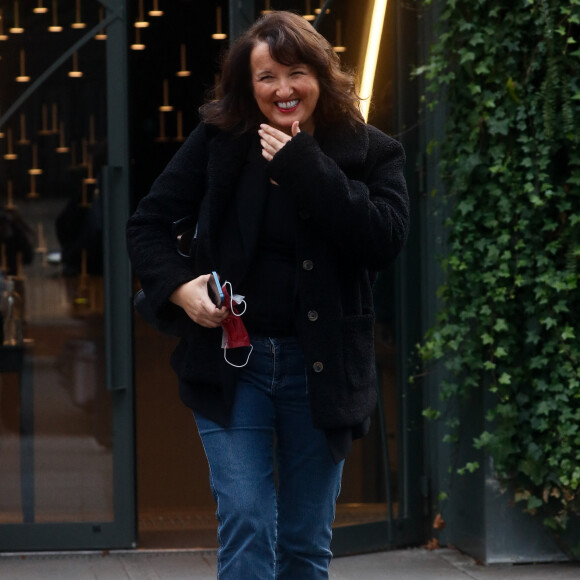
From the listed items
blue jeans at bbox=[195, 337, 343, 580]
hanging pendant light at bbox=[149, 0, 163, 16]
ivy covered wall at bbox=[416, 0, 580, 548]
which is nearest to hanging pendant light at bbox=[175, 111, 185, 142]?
hanging pendant light at bbox=[149, 0, 163, 16]

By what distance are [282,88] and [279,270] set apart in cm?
43

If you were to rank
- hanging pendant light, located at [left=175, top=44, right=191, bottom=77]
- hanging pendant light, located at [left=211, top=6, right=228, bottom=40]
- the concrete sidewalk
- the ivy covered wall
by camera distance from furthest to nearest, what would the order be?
hanging pendant light, located at [left=175, top=44, right=191, bottom=77]
hanging pendant light, located at [left=211, top=6, right=228, bottom=40]
the concrete sidewalk
the ivy covered wall

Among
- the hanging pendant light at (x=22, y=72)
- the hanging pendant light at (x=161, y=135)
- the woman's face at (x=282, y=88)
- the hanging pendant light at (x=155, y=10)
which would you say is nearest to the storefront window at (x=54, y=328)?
the hanging pendant light at (x=22, y=72)

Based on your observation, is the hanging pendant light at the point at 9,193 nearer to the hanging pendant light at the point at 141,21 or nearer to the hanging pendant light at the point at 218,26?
the hanging pendant light at the point at 141,21

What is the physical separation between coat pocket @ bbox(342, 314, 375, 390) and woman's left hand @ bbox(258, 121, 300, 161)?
0.44 m

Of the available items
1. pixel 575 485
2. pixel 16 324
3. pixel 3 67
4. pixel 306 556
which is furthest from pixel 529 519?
pixel 3 67

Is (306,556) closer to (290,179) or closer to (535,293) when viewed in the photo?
(290,179)

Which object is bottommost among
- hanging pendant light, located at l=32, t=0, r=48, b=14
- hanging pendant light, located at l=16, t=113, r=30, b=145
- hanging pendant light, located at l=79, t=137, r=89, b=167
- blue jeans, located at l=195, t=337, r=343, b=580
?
blue jeans, located at l=195, t=337, r=343, b=580

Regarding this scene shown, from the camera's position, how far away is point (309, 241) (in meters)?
2.81

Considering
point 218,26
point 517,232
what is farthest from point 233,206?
point 218,26

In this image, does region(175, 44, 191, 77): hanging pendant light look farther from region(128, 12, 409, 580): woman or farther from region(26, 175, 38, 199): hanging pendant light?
region(128, 12, 409, 580): woman

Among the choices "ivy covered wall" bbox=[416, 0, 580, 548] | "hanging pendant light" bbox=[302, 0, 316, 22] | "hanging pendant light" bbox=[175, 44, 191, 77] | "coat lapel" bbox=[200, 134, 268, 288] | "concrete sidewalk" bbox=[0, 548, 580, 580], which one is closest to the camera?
"coat lapel" bbox=[200, 134, 268, 288]

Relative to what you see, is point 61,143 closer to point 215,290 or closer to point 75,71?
point 75,71

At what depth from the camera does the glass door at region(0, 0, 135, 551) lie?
4.94m
